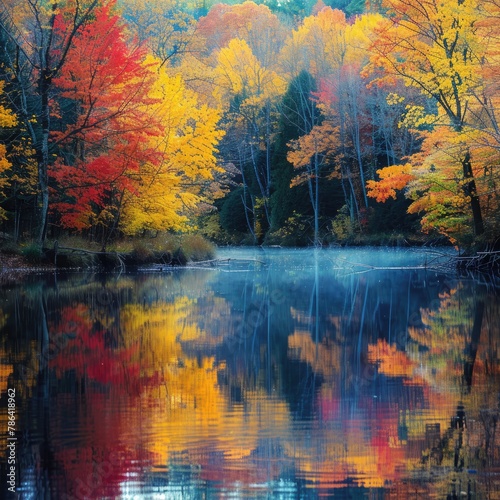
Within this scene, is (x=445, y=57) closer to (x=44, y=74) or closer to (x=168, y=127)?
(x=168, y=127)

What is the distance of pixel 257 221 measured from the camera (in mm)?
46750

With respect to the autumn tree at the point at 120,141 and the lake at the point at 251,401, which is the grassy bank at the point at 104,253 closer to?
the autumn tree at the point at 120,141

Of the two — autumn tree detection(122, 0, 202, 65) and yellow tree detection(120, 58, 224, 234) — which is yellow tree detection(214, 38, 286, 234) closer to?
autumn tree detection(122, 0, 202, 65)

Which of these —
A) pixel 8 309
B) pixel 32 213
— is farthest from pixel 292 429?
pixel 32 213

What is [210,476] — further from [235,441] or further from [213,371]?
[213,371]

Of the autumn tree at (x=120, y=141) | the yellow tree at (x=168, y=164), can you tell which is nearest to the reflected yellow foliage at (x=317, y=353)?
the autumn tree at (x=120, y=141)

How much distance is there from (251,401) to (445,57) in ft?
55.8

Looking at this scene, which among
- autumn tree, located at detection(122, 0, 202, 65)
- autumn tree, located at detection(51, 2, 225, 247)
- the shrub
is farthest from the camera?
autumn tree, located at detection(122, 0, 202, 65)

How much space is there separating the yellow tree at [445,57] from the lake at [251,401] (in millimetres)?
9286

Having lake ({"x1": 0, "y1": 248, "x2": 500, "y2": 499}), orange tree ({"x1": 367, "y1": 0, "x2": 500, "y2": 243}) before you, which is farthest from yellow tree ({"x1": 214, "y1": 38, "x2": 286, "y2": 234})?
lake ({"x1": 0, "y1": 248, "x2": 500, "y2": 499})

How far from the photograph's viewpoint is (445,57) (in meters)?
20.7

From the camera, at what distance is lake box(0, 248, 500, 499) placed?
3.99 m

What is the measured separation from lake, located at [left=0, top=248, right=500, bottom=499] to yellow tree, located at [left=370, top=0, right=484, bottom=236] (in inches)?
366

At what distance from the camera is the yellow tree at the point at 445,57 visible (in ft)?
65.6
